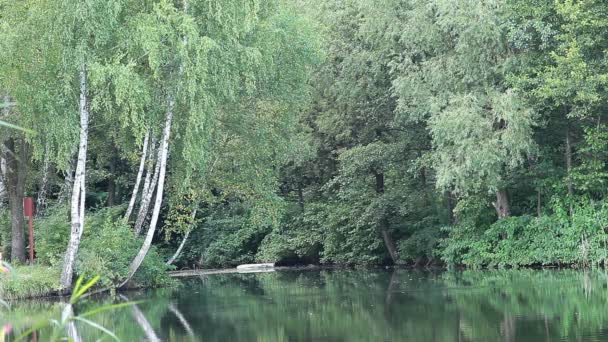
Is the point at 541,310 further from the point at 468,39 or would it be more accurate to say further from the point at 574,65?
the point at 468,39

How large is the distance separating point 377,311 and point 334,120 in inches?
777

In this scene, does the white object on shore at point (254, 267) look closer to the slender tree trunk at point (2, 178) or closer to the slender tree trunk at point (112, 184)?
the slender tree trunk at point (112, 184)

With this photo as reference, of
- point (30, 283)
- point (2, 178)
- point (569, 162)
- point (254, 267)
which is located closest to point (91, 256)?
point (30, 283)

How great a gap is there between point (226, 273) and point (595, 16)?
1876cm

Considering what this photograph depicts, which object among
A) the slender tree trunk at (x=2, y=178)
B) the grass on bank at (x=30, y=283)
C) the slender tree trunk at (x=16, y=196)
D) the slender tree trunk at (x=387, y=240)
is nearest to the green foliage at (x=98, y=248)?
the grass on bank at (x=30, y=283)

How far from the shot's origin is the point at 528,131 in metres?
27.5

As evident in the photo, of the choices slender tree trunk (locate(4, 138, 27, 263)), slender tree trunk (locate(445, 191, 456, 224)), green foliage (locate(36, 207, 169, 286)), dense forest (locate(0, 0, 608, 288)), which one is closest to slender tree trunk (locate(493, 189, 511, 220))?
dense forest (locate(0, 0, 608, 288))

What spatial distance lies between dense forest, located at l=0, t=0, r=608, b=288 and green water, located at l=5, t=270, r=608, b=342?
245 cm

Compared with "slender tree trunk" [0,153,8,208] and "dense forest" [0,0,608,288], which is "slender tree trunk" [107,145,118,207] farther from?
"slender tree trunk" [0,153,8,208]

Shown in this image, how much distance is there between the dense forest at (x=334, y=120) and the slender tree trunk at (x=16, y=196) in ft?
0.24

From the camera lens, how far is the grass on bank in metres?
22.3

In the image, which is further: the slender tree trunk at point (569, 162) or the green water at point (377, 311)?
the slender tree trunk at point (569, 162)

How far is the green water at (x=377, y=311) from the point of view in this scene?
13.7 meters

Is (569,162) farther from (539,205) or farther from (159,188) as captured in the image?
(159,188)
